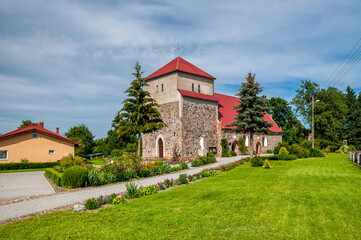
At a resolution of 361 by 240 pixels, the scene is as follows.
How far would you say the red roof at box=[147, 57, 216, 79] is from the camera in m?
27.9

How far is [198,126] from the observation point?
2834 cm

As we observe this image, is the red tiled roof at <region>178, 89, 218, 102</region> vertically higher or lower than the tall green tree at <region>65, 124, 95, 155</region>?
higher

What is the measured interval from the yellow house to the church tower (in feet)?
33.5

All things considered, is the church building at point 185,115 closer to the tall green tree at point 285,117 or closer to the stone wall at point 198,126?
the stone wall at point 198,126

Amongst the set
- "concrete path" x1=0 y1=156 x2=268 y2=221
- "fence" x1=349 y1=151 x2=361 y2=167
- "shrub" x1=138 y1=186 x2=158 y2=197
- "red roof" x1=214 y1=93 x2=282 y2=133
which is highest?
"red roof" x1=214 y1=93 x2=282 y2=133

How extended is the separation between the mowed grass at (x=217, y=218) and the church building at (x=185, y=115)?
17.2m

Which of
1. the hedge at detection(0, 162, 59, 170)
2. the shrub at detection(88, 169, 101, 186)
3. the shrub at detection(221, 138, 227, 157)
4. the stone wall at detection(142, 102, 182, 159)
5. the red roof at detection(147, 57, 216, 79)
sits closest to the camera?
the shrub at detection(88, 169, 101, 186)

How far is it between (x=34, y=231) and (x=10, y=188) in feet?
28.9

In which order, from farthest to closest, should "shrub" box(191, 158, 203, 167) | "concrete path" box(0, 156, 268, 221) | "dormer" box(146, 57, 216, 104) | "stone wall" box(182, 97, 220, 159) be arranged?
"dormer" box(146, 57, 216, 104), "stone wall" box(182, 97, 220, 159), "shrub" box(191, 158, 203, 167), "concrete path" box(0, 156, 268, 221)

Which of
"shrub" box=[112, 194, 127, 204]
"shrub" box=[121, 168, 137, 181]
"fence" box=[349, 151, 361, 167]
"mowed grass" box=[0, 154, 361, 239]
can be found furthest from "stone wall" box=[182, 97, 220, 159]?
"shrub" box=[112, 194, 127, 204]

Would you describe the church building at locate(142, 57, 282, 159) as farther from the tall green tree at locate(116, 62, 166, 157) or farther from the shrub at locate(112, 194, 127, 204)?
the shrub at locate(112, 194, 127, 204)

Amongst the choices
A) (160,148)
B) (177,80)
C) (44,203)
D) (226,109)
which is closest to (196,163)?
(160,148)

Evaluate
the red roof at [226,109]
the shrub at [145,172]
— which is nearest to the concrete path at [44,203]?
the shrub at [145,172]

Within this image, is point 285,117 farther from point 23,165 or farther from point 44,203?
point 44,203
